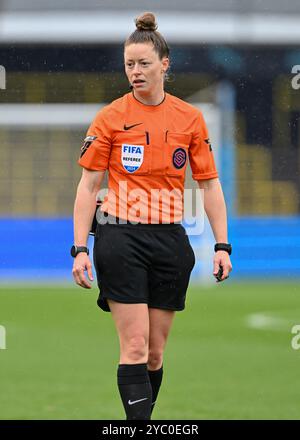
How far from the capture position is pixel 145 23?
427 cm

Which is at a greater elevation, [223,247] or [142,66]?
[142,66]

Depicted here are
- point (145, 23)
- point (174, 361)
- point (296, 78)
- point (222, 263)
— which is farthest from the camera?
point (296, 78)

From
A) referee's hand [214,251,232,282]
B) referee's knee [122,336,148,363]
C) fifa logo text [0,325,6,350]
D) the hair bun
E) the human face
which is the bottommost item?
fifa logo text [0,325,6,350]

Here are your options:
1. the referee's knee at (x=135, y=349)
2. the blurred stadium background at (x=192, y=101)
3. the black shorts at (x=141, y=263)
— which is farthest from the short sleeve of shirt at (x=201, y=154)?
the blurred stadium background at (x=192, y=101)

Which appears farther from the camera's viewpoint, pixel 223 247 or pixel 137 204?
pixel 223 247

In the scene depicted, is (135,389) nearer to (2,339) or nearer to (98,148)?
(98,148)

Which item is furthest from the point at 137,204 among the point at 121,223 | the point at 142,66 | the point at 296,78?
the point at 296,78

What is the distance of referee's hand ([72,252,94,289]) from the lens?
4.14 metres

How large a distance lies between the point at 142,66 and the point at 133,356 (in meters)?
1.20

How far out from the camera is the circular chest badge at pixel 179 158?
4289 mm

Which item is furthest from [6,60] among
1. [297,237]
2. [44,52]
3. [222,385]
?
[222,385]

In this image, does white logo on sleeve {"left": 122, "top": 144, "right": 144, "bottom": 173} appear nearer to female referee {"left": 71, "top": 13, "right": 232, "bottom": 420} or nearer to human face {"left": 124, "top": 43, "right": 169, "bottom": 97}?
female referee {"left": 71, "top": 13, "right": 232, "bottom": 420}

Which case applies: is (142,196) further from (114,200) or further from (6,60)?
(6,60)

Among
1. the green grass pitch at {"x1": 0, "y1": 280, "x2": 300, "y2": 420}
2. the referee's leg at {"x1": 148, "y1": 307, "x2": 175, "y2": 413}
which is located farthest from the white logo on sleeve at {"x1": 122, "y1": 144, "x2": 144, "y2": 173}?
the green grass pitch at {"x1": 0, "y1": 280, "x2": 300, "y2": 420}
